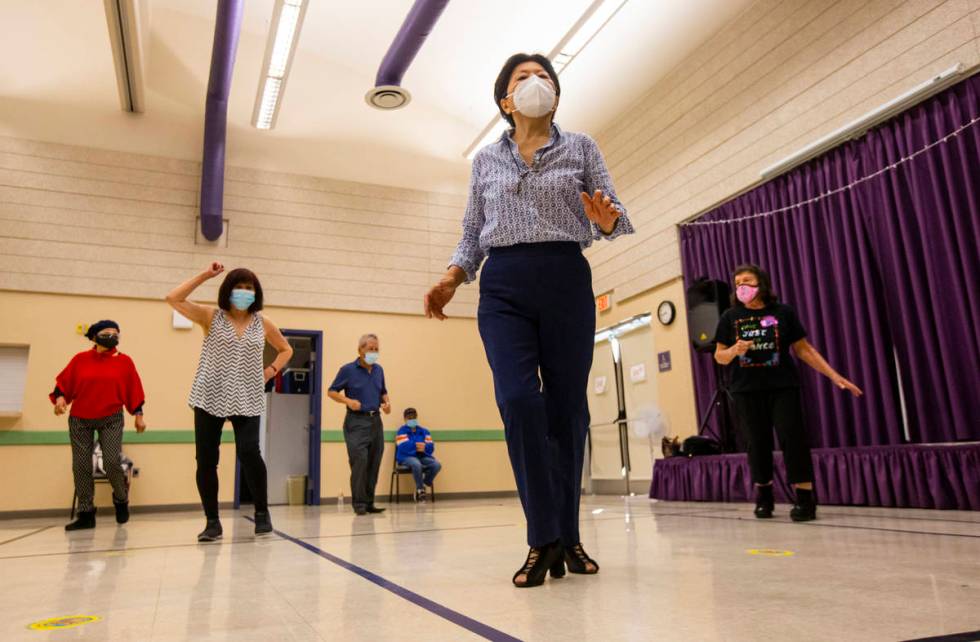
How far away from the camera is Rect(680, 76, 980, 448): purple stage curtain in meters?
4.07

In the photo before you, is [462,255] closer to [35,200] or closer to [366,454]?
[366,454]

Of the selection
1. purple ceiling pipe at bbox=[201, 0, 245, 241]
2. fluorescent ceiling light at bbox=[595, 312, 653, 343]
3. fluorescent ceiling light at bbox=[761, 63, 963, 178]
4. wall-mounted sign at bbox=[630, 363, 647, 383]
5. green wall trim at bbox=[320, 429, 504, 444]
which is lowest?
green wall trim at bbox=[320, 429, 504, 444]

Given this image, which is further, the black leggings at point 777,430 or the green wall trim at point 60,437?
the green wall trim at point 60,437

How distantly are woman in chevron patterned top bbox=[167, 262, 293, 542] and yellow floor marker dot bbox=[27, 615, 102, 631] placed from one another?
1.67 m

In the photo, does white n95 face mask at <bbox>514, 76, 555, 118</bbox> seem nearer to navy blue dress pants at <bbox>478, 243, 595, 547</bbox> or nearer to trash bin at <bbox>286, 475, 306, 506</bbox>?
navy blue dress pants at <bbox>478, 243, 595, 547</bbox>

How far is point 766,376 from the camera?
3141mm

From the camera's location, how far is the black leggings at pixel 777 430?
3.02 metres

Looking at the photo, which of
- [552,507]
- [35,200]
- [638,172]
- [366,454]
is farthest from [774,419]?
[35,200]

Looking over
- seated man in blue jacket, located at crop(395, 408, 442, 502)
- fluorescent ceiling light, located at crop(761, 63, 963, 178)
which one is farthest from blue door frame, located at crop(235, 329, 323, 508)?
fluorescent ceiling light, located at crop(761, 63, 963, 178)

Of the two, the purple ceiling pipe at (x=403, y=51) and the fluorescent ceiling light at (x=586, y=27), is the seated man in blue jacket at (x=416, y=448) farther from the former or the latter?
the fluorescent ceiling light at (x=586, y=27)

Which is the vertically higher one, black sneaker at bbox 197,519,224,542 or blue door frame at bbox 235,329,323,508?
blue door frame at bbox 235,329,323,508

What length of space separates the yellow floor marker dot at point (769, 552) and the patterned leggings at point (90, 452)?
3.76 metres

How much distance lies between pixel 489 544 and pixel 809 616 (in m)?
1.52

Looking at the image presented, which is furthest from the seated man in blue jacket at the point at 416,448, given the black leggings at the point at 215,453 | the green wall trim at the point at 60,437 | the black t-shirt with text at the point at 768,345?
the black t-shirt with text at the point at 768,345
